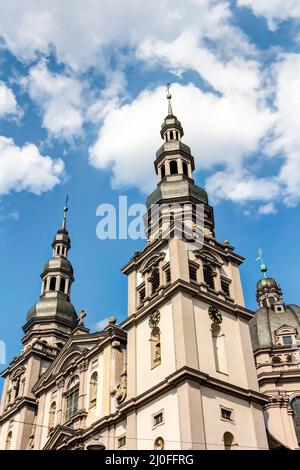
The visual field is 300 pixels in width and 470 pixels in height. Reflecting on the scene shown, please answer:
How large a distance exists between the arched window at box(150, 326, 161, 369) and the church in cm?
6

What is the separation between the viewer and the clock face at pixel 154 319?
29.8m

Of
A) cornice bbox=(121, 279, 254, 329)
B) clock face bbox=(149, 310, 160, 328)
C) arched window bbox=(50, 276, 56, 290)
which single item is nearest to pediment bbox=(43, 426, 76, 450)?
cornice bbox=(121, 279, 254, 329)

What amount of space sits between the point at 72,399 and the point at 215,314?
10.4m

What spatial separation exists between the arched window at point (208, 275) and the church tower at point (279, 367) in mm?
8404

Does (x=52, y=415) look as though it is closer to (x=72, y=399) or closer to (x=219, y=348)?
(x=72, y=399)

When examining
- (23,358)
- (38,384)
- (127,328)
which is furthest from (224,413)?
(23,358)

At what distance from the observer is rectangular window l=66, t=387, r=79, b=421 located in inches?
1331

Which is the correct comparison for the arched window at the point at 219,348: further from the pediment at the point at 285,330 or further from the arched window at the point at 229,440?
the pediment at the point at 285,330

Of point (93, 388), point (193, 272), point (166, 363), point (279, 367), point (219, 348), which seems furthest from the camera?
point (279, 367)

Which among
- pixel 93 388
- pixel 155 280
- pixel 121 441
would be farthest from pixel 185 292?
pixel 93 388

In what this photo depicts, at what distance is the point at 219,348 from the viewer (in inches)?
1145

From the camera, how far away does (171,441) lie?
25.0m

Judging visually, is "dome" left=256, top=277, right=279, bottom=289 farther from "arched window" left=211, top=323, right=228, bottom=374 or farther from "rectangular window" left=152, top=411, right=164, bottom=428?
"rectangular window" left=152, top=411, right=164, bottom=428
